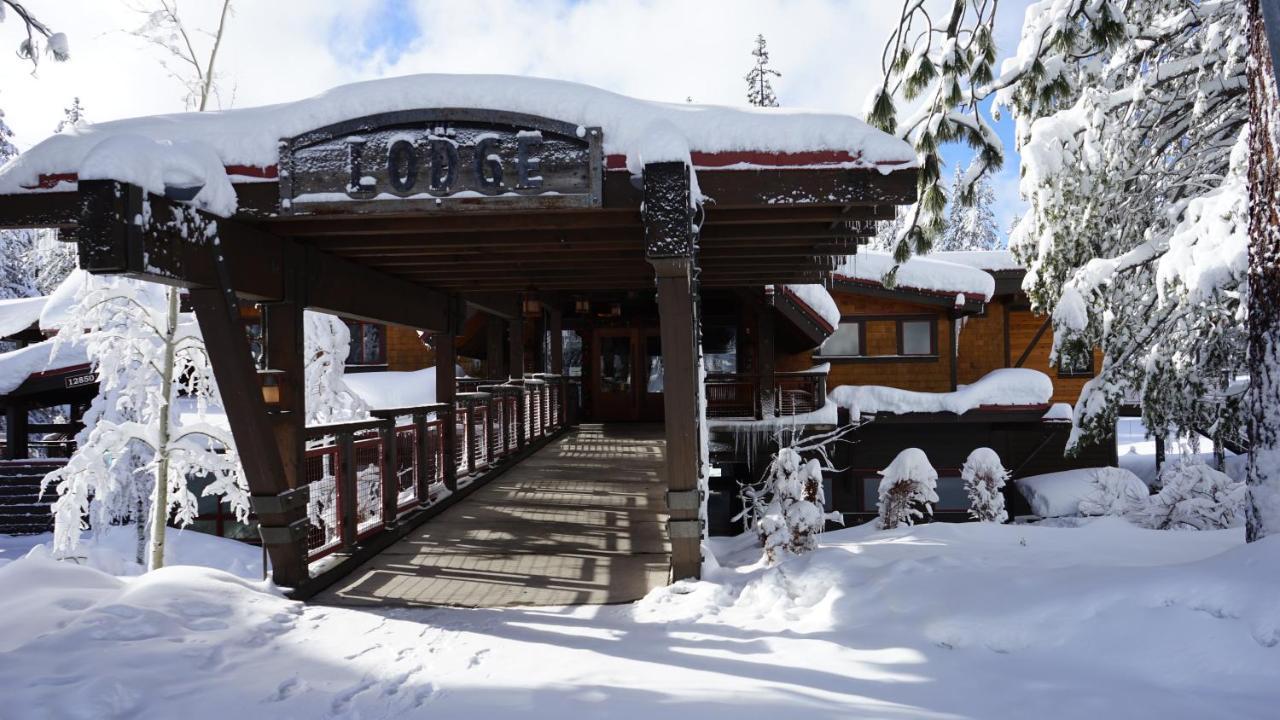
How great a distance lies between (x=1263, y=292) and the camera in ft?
15.7

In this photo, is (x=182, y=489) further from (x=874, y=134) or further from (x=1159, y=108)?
(x=1159, y=108)

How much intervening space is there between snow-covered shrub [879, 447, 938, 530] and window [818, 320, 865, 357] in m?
7.77

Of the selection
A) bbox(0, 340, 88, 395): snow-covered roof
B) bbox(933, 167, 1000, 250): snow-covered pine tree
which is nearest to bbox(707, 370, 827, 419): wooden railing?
bbox(0, 340, 88, 395): snow-covered roof

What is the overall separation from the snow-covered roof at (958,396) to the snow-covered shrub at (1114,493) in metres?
3.07

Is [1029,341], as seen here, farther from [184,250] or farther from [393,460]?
[184,250]

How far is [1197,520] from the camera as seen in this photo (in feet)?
29.6

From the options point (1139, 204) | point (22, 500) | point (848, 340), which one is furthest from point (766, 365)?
point (22, 500)

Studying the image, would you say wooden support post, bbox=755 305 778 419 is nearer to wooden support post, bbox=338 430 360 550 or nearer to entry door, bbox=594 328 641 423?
entry door, bbox=594 328 641 423

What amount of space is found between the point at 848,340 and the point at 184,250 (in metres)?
15.1

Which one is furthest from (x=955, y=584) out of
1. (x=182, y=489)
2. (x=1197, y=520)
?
(x=182, y=489)

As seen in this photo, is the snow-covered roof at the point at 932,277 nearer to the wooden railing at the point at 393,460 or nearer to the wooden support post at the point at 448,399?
the wooden railing at the point at 393,460

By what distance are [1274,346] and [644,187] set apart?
407 centimetres

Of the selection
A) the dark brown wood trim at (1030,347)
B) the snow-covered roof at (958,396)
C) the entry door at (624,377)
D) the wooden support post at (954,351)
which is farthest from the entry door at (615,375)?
the dark brown wood trim at (1030,347)

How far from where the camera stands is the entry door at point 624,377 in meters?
20.0
